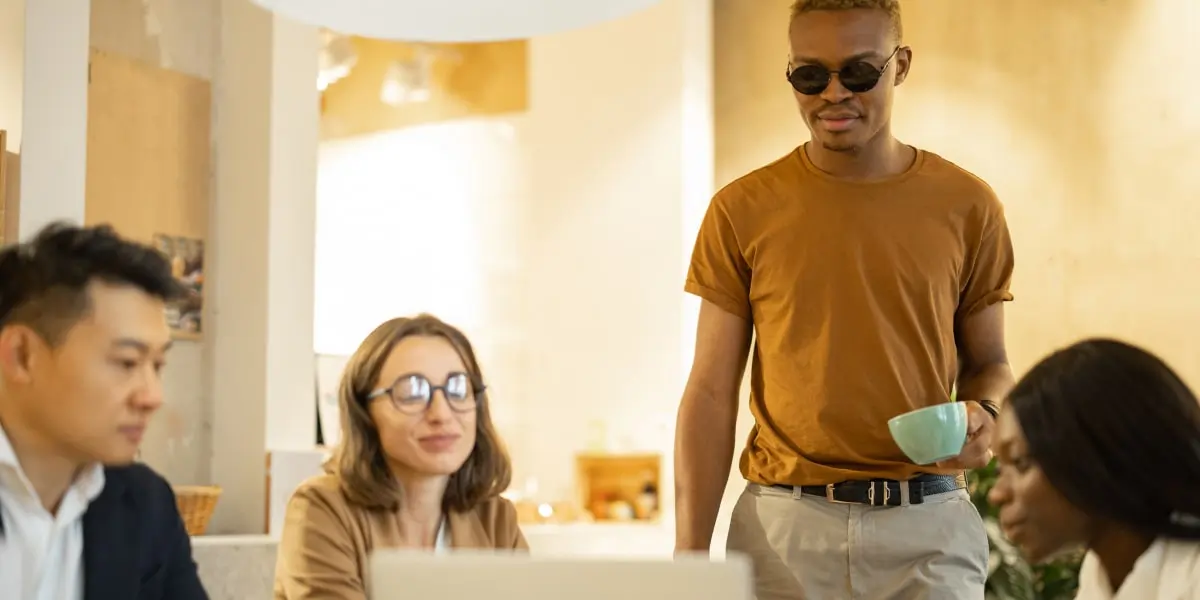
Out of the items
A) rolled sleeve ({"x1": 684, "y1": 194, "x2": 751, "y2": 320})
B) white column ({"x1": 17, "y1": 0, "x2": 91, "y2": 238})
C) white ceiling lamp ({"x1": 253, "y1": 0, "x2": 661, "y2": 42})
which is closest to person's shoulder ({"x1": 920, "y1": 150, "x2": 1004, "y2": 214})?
rolled sleeve ({"x1": 684, "y1": 194, "x2": 751, "y2": 320})

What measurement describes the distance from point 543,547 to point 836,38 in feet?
9.56

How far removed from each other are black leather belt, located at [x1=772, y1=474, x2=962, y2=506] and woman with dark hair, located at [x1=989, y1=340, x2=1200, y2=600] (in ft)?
0.87

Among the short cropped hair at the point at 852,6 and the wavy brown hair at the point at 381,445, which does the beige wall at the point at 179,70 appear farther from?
the short cropped hair at the point at 852,6

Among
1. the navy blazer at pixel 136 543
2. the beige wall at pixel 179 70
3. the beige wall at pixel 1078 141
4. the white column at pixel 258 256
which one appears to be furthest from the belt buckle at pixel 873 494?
the beige wall at pixel 1078 141

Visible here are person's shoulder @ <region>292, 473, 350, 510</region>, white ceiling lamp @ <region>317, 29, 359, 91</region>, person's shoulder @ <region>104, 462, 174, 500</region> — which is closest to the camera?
person's shoulder @ <region>104, 462, 174, 500</region>

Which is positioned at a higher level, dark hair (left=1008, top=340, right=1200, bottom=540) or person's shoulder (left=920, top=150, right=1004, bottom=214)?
person's shoulder (left=920, top=150, right=1004, bottom=214)

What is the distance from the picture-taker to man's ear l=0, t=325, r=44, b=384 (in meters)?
1.67

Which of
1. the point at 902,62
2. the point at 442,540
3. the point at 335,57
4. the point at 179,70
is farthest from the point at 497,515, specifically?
the point at 335,57

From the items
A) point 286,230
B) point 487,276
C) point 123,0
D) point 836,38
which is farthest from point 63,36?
point 487,276

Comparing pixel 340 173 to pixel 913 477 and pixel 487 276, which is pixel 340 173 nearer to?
pixel 487 276

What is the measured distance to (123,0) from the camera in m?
3.56

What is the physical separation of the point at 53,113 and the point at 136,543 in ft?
5.40

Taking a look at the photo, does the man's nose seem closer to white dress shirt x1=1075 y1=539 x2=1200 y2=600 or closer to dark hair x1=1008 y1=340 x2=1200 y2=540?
dark hair x1=1008 y1=340 x2=1200 y2=540

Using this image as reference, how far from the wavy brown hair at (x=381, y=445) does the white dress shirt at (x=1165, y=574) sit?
3.27ft
